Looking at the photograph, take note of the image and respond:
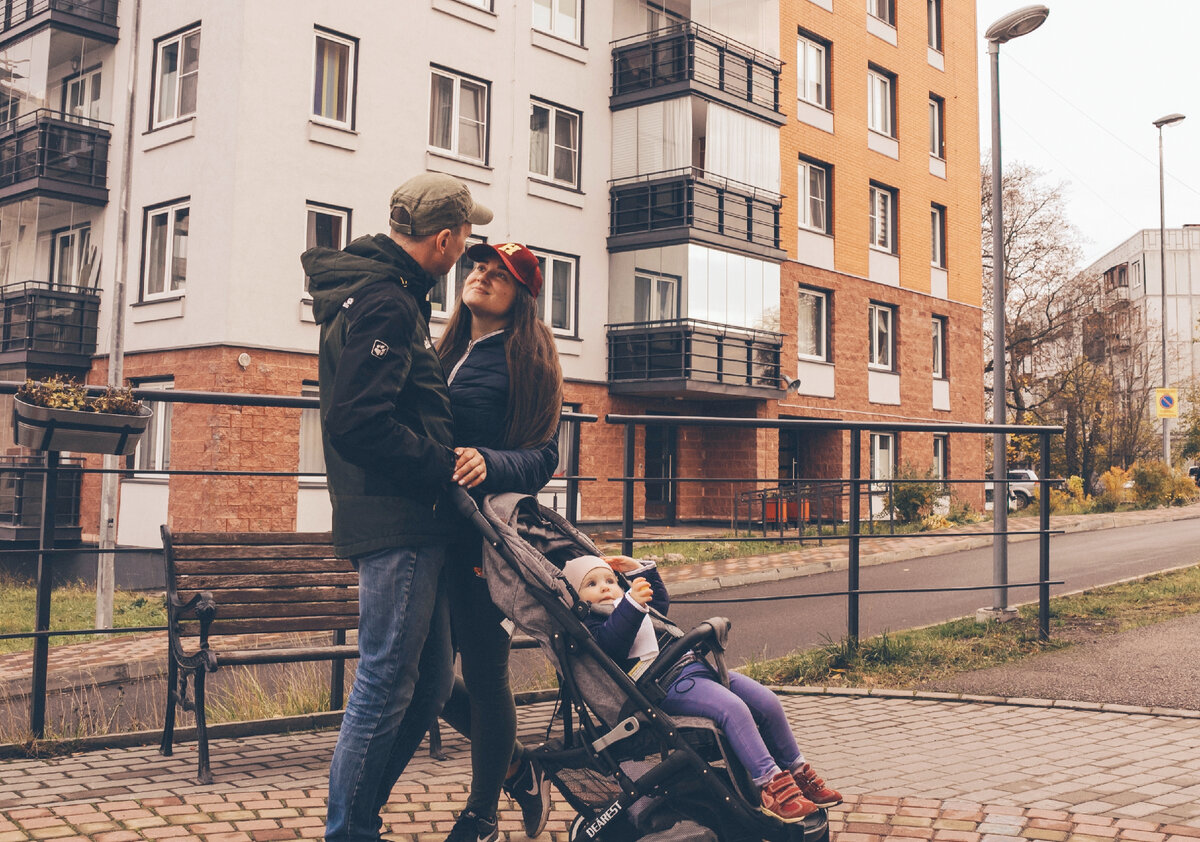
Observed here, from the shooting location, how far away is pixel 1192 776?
502 cm

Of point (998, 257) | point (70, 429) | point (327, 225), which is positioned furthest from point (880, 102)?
point (70, 429)

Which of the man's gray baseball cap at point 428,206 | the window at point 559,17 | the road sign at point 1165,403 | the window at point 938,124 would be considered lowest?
the man's gray baseball cap at point 428,206

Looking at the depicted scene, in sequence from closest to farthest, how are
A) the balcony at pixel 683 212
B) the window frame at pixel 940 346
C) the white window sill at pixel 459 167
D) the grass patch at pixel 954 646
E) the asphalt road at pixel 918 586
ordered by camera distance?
the grass patch at pixel 954 646 → the asphalt road at pixel 918 586 → the white window sill at pixel 459 167 → the balcony at pixel 683 212 → the window frame at pixel 940 346

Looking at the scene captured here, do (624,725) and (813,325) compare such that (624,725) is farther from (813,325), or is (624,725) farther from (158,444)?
(813,325)

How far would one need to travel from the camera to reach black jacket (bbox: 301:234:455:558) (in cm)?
338

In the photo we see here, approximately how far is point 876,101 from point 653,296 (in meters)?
11.1

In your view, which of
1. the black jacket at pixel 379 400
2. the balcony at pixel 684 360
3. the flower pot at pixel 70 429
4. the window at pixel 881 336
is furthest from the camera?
the window at pixel 881 336

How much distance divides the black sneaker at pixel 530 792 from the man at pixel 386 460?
0.62m

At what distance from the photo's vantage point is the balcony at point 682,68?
85.9 feet

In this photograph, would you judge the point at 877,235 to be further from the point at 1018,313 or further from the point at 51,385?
the point at 51,385

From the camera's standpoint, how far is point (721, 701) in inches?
142

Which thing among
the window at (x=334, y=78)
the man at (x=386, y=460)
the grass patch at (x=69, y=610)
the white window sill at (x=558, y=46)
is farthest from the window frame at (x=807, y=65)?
the man at (x=386, y=460)

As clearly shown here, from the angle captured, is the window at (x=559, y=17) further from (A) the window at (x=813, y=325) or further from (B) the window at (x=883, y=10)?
(B) the window at (x=883, y=10)

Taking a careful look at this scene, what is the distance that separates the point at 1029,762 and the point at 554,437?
2871 mm
